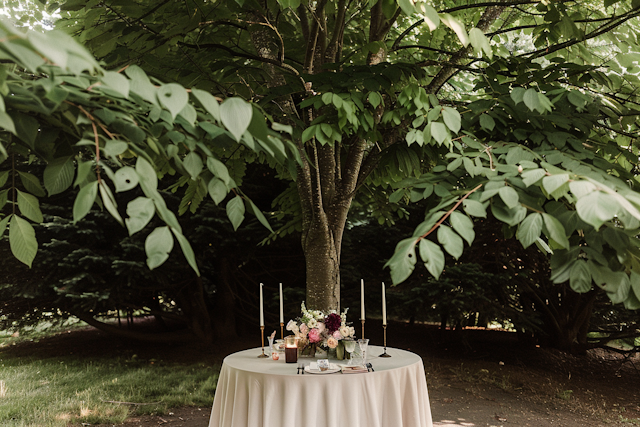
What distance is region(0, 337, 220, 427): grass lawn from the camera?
4.79 m

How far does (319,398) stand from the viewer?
252 cm

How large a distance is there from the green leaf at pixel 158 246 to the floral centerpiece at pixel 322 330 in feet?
7.01

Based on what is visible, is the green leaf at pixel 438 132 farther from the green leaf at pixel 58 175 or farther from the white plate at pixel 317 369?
the white plate at pixel 317 369

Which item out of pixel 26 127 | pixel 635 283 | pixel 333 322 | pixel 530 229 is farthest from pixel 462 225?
pixel 333 322

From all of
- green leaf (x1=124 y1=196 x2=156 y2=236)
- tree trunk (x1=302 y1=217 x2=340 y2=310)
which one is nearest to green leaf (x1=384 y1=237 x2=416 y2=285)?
green leaf (x1=124 y1=196 x2=156 y2=236)

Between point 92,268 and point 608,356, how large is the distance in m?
7.92

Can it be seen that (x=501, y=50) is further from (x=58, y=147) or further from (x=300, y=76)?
(x=58, y=147)

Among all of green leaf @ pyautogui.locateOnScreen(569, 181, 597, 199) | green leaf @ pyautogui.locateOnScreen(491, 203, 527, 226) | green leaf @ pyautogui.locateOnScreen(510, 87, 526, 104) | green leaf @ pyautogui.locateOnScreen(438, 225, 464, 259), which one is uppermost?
green leaf @ pyautogui.locateOnScreen(510, 87, 526, 104)

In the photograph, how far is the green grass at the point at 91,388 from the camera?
4777 millimetres

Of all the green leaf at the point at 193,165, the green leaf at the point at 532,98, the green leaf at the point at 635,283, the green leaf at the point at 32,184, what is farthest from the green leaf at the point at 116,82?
the green leaf at the point at 532,98

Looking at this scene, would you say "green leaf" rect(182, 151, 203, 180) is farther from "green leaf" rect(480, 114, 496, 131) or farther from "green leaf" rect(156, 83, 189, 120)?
"green leaf" rect(480, 114, 496, 131)

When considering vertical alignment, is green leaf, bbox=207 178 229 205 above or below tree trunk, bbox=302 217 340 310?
above

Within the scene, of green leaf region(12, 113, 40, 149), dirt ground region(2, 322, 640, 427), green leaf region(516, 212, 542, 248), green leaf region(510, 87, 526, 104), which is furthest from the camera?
dirt ground region(2, 322, 640, 427)

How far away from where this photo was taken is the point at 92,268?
21.2 ft
